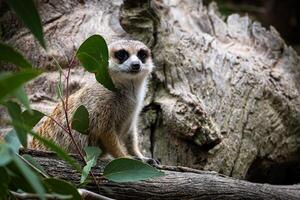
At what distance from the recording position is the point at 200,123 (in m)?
3.69

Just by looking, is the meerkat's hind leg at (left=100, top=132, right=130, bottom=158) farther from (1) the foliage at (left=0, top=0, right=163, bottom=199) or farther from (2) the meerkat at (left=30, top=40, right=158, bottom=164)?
(1) the foliage at (left=0, top=0, right=163, bottom=199)

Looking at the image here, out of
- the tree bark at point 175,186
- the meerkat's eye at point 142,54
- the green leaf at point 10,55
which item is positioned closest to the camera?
the green leaf at point 10,55

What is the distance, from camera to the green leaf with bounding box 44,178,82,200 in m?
1.50

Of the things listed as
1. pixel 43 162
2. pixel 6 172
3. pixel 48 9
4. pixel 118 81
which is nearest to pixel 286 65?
pixel 118 81

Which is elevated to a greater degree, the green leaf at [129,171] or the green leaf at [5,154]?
the green leaf at [5,154]

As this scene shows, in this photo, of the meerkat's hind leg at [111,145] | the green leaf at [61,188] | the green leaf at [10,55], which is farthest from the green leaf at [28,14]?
the meerkat's hind leg at [111,145]

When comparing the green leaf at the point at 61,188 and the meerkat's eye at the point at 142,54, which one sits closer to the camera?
the green leaf at the point at 61,188

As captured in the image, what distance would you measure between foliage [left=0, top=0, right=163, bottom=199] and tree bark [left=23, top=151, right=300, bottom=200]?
254mm

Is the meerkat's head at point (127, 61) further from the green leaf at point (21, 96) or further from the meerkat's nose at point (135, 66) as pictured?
the green leaf at point (21, 96)

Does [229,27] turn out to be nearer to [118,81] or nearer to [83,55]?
[118,81]

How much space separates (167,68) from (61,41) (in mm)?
948

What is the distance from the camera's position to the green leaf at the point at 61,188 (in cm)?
150

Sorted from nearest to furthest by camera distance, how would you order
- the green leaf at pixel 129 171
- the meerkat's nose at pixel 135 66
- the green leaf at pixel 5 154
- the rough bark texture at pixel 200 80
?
the green leaf at pixel 5 154 < the green leaf at pixel 129 171 < the meerkat's nose at pixel 135 66 < the rough bark texture at pixel 200 80

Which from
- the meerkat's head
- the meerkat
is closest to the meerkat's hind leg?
the meerkat
